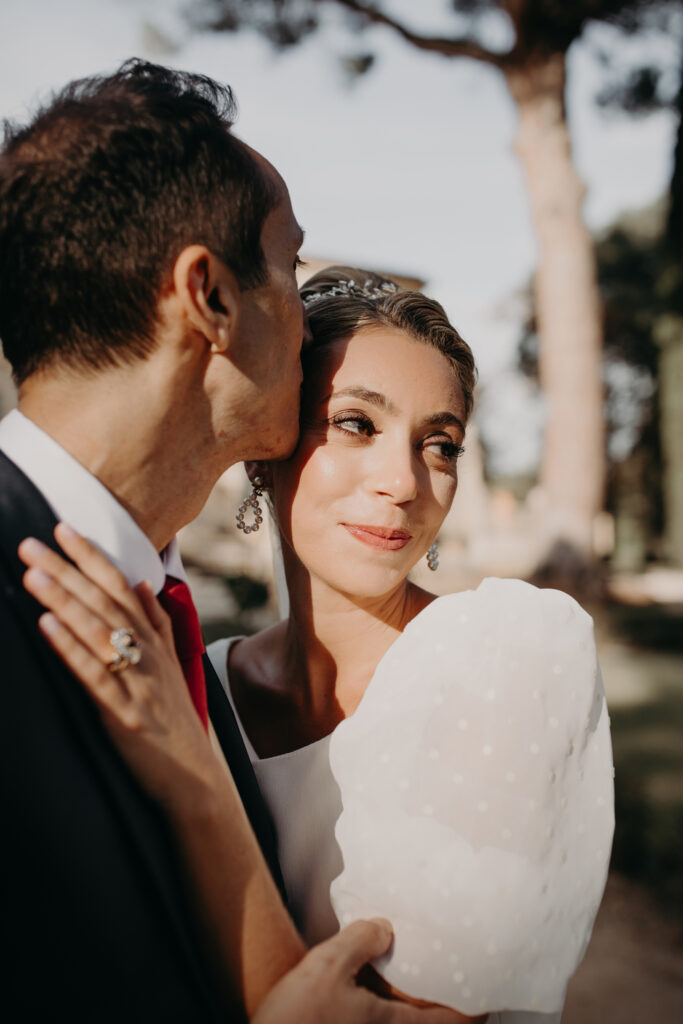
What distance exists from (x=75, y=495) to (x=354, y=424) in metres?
0.88

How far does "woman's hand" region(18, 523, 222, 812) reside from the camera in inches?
48.4

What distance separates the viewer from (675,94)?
31.4 feet

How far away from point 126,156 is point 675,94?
10.1m

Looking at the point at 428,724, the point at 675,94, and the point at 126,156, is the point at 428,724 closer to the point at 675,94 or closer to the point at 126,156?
the point at 126,156

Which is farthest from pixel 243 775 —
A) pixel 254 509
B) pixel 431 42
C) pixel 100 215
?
pixel 431 42

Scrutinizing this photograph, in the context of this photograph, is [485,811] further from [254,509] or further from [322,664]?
[254,509]

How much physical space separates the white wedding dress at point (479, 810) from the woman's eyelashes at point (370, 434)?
45 cm

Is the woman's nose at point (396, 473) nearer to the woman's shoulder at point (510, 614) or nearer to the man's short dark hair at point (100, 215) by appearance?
the woman's shoulder at point (510, 614)

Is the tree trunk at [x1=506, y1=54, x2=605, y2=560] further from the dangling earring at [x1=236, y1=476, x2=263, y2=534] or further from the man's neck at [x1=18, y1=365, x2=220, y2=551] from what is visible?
the man's neck at [x1=18, y1=365, x2=220, y2=551]

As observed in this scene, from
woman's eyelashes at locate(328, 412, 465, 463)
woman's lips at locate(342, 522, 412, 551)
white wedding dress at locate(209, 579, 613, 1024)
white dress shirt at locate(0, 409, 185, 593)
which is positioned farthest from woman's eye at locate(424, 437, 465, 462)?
white dress shirt at locate(0, 409, 185, 593)

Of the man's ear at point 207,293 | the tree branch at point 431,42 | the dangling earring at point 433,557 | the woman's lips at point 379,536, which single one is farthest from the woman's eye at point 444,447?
the tree branch at point 431,42

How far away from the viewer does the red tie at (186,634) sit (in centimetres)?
157

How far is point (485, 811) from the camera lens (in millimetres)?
1624

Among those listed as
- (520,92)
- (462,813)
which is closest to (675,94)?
(520,92)
